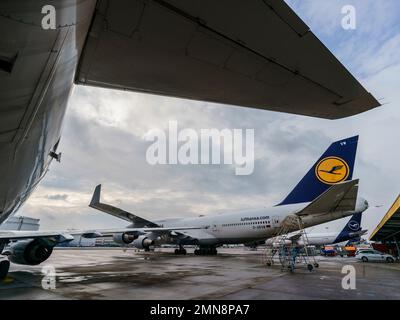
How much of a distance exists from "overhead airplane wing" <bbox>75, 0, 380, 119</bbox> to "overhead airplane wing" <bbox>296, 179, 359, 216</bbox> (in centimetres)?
1067

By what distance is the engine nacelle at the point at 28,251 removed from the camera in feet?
29.1

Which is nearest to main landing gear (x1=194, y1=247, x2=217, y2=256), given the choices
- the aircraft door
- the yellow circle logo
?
A: the aircraft door

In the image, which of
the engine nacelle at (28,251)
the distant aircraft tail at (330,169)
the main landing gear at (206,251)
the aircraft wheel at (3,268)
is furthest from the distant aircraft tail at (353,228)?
the aircraft wheel at (3,268)

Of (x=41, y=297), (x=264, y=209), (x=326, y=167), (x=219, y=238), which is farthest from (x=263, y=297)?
(x=219, y=238)

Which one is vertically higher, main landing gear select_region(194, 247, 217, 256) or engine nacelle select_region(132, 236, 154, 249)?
engine nacelle select_region(132, 236, 154, 249)

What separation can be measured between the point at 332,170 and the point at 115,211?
59.3 ft

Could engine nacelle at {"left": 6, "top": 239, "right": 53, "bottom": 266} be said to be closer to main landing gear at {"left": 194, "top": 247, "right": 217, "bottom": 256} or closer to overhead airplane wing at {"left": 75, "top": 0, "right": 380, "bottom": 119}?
overhead airplane wing at {"left": 75, "top": 0, "right": 380, "bottom": 119}

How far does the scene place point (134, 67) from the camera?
2.76m

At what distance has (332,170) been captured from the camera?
17.2 metres

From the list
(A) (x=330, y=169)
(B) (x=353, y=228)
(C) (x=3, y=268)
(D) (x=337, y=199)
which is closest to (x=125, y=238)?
(C) (x=3, y=268)

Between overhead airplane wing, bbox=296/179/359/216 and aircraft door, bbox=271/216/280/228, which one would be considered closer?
overhead airplane wing, bbox=296/179/359/216

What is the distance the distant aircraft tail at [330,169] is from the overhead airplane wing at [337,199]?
2464mm

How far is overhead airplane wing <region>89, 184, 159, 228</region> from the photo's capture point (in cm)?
2295
